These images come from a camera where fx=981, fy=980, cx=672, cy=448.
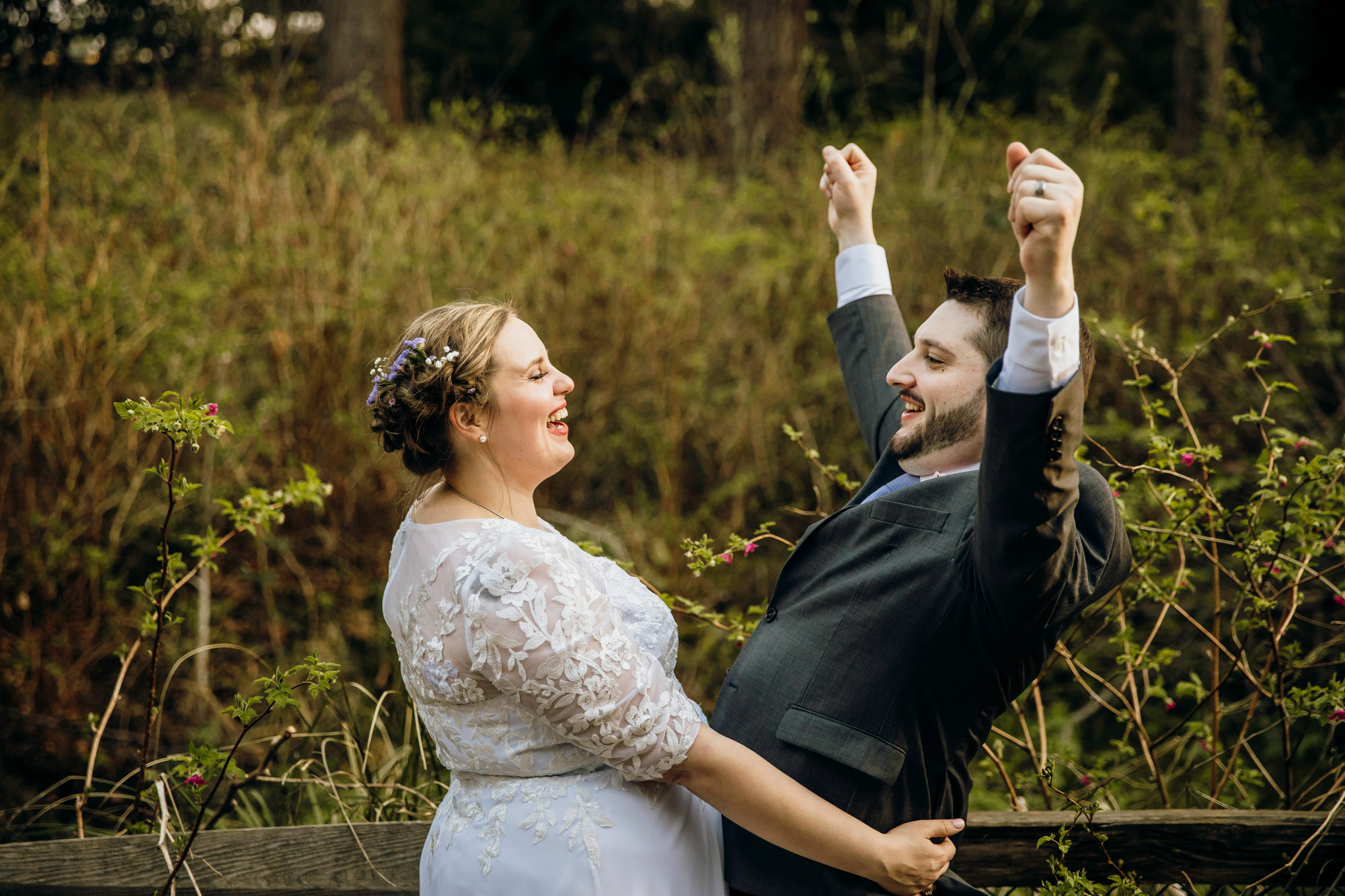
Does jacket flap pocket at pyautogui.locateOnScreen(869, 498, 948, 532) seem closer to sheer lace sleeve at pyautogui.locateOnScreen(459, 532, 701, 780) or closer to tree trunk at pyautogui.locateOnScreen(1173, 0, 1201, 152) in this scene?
sheer lace sleeve at pyautogui.locateOnScreen(459, 532, 701, 780)

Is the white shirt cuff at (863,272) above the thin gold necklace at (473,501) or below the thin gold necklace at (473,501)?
above

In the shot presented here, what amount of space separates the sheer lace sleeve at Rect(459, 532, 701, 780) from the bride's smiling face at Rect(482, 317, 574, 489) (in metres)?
0.27

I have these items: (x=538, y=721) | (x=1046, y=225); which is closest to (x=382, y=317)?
(x=538, y=721)

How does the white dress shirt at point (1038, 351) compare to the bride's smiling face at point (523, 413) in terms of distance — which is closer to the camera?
the white dress shirt at point (1038, 351)

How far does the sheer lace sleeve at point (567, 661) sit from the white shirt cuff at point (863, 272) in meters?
1.20

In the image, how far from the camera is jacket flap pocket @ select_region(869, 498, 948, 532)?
169cm

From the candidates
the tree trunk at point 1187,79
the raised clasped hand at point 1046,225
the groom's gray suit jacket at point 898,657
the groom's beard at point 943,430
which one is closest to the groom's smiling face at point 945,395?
the groom's beard at point 943,430

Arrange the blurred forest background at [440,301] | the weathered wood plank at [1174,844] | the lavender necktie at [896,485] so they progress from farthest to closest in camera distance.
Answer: the blurred forest background at [440,301]
the weathered wood plank at [1174,844]
the lavender necktie at [896,485]

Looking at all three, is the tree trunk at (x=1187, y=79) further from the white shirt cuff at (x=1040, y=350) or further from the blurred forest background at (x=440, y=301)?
the white shirt cuff at (x=1040, y=350)

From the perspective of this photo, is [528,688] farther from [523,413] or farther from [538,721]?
[523,413]

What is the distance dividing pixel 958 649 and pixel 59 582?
3747 mm

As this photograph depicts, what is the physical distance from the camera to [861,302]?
2412 mm

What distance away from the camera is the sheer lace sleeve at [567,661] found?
4.94 feet

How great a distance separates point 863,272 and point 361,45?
5691 millimetres
